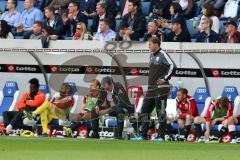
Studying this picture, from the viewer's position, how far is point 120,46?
72.8 feet

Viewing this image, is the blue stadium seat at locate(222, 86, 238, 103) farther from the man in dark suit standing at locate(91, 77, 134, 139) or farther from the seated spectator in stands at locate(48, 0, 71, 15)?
the seated spectator in stands at locate(48, 0, 71, 15)

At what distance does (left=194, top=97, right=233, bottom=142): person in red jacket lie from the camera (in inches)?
822

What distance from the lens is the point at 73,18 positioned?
24484 millimetres

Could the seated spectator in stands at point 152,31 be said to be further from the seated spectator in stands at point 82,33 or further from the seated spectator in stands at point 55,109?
the seated spectator in stands at point 55,109

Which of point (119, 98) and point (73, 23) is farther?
point (73, 23)

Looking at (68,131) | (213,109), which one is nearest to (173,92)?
(213,109)

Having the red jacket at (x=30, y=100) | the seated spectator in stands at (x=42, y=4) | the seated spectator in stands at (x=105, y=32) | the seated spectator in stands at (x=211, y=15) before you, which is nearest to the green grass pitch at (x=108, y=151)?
the red jacket at (x=30, y=100)

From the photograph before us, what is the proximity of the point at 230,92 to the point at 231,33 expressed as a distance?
4.48 ft

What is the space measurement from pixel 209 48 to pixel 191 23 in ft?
6.42

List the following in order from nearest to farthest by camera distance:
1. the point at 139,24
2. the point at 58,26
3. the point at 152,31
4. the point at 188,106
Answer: the point at 188,106, the point at 152,31, the point at 139,24, the point at 58,26

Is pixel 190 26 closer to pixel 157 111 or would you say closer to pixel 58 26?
pixel 58 26

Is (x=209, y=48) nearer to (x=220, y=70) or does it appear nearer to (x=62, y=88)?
(x=220, y=70)

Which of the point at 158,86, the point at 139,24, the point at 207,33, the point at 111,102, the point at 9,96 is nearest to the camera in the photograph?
the point at 158,86

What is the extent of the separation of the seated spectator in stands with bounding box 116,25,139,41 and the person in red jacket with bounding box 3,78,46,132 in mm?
2258
